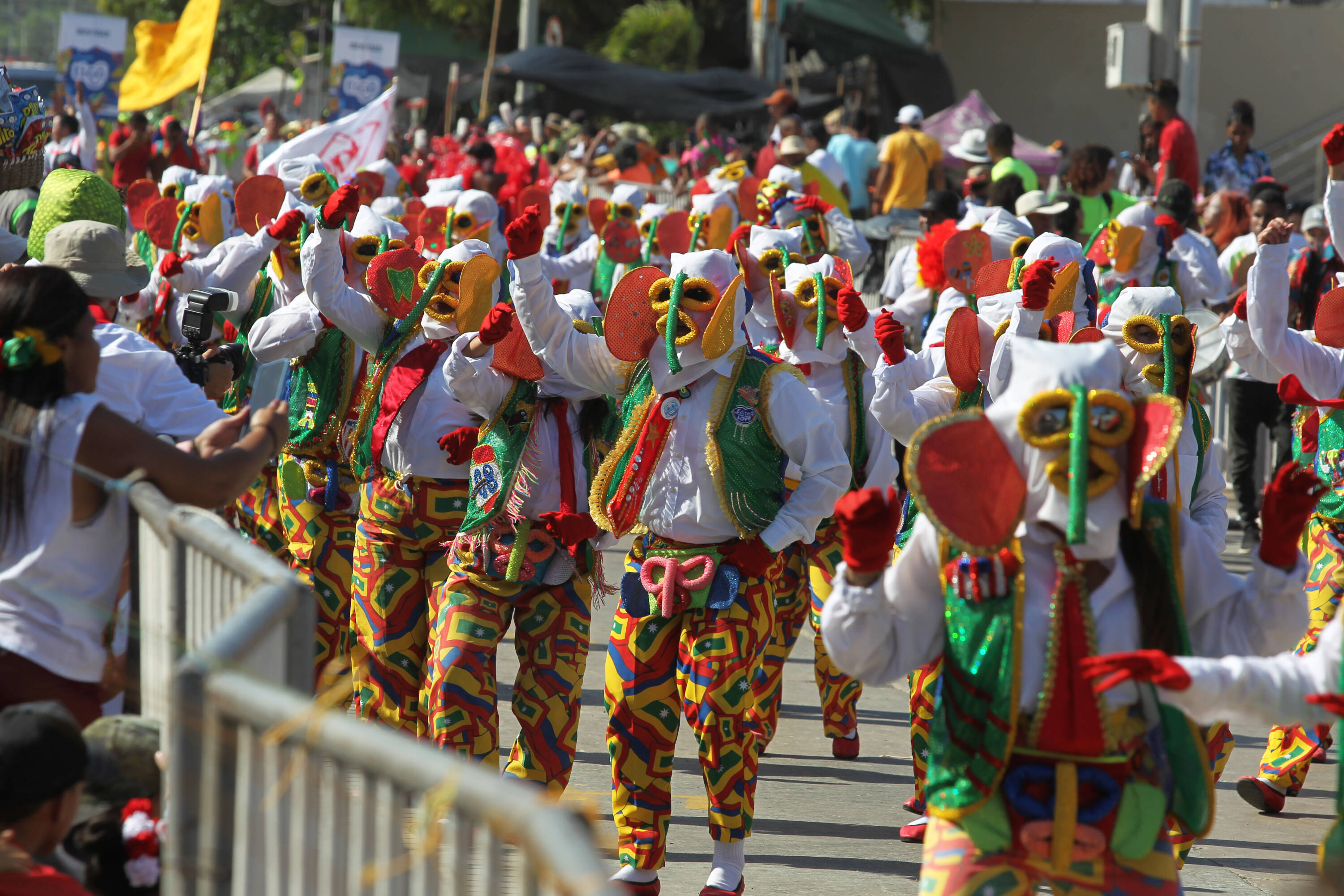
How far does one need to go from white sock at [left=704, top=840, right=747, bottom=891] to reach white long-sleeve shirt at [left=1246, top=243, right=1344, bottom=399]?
2.60 metres

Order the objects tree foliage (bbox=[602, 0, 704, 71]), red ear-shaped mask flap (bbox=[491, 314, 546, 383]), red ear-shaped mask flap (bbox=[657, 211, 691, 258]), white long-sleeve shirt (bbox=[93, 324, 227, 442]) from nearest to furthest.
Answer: white long-sleeve shirt (bbox=[93, 324, 227, 442]), red ear-shaped mask flap (bbox=[491, 314, 546, 383]), red ear-shaped mask flap (bbox=[657, 211, 691, 258]), tree foliage (bbox=[602, 0, 704, 71])

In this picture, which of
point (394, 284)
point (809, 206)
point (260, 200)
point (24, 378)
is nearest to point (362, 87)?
point (809, 206)

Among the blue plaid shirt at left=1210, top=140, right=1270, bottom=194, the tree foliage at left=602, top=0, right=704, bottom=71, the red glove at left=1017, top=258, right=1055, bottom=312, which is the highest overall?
the tree foliage at left=602, top=0, right=704, bottom=71

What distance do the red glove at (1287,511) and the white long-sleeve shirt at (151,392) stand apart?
2.29m

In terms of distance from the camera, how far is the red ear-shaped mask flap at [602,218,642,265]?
1212 centimetres

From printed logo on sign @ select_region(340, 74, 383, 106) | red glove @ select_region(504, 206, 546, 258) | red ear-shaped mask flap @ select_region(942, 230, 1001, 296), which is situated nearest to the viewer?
red glove @ select_region(504, 206, 546, 258)

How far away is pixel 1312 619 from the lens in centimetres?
606

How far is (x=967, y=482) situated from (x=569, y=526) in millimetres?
2249

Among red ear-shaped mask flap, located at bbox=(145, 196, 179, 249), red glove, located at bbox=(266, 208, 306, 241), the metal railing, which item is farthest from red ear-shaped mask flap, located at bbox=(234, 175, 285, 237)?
the metal railing

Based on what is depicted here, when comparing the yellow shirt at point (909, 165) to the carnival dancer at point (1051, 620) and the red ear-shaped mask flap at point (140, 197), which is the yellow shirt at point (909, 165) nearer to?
the red ear-shaped mask flap at point (140, 197)

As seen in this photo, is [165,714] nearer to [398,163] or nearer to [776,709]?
[776,709]

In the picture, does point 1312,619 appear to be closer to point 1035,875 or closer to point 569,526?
point 569,526

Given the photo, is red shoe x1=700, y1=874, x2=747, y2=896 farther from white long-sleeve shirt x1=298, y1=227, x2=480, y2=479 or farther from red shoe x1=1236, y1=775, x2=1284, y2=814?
red shoe x1=1236, y1=775, x2=1284, y2=814

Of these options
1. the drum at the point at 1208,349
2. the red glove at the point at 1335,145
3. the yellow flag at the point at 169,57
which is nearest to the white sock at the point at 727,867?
the red glove at the point at 1335,145
